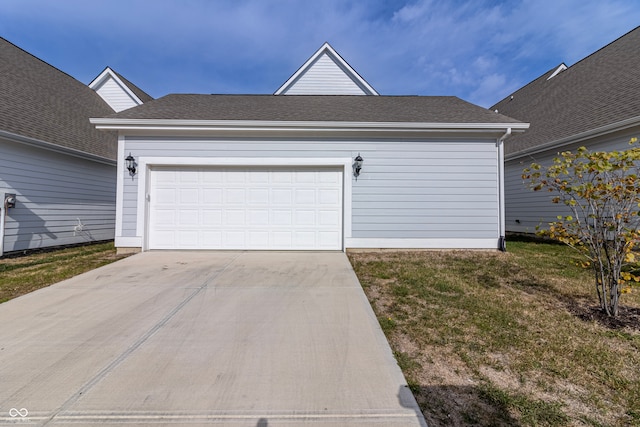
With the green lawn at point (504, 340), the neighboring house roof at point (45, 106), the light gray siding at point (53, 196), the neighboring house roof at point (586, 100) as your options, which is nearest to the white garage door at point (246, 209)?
the green lawn at point (504, 340)

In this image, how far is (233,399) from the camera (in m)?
1.91

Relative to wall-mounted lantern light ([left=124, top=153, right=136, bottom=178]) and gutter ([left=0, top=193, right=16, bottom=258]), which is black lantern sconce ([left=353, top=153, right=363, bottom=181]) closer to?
wall-mounted lantern light ([left=124, top=153, right=136, bottom=178])

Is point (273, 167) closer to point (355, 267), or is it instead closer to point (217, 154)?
point (217, 154)

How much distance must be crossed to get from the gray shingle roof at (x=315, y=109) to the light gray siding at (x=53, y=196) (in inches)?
107

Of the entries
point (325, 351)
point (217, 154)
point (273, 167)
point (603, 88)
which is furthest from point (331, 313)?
point (603, 88)

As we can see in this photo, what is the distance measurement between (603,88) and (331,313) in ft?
38.4

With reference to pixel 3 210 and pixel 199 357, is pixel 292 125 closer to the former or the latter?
pixel 199 357

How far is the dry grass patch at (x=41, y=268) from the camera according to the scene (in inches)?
169

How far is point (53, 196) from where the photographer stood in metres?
7.73

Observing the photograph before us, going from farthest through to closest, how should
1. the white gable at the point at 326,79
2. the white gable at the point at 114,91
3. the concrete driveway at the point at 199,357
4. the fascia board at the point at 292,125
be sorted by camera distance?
1. the white gable at the point at 114,91
2. the white gable at the point at 326,79
3. the fascia board at the point at 292,125
4. the concrete driveway at the point at 199,357

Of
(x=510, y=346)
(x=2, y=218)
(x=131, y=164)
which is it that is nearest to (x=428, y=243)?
(x=510, y=346)

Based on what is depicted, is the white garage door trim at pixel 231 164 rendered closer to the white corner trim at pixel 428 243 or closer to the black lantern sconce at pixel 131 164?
the black lantern sconce at pixel 131 164

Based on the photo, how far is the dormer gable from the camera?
1320 centimetres

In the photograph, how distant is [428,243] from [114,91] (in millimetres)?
15000
